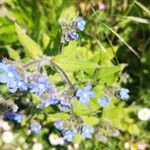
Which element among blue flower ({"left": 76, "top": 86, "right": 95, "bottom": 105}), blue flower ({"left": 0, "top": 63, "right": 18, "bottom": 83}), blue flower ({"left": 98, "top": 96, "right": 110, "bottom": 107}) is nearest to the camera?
blue flower ({"left": 0, "top": 63, "right": 18, "bottom": 83})

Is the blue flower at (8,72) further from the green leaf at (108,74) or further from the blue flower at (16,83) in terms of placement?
the green leaf at (108,74)

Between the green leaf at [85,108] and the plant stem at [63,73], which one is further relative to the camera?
the green leaf at [85,108]

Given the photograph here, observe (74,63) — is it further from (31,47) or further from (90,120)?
(90,120)

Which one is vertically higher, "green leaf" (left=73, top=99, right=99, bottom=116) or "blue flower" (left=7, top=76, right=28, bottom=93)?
"blue flower" (left=7, top=76, right=28, bottom=93)

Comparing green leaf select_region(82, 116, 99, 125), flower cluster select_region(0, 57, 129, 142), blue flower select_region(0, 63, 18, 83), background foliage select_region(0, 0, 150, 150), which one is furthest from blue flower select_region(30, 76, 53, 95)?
green leaf select_region(82, 116, 99, 125)

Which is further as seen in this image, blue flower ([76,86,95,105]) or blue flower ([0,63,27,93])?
blue flower ([76,86,95,105])

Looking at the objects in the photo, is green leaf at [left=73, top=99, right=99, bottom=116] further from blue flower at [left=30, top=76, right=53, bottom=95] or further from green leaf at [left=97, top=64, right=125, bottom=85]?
blue flower at [left=30, top=76, right=53, bottom=95]

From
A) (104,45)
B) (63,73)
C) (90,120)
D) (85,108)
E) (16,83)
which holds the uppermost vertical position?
(16,83)

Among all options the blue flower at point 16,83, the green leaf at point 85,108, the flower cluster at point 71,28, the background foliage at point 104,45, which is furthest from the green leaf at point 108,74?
the blue flower at point 16,83

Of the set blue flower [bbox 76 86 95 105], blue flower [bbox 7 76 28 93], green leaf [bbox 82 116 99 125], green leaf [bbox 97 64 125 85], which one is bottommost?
green leaf [bbox 82 116 99 125]

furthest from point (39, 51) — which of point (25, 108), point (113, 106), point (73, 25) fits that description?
point (113, 106)

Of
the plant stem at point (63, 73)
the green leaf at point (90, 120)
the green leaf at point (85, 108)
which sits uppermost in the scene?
the plant stem at point (63, 73)

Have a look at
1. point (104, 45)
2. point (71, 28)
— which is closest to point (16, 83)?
point (71, 28)
